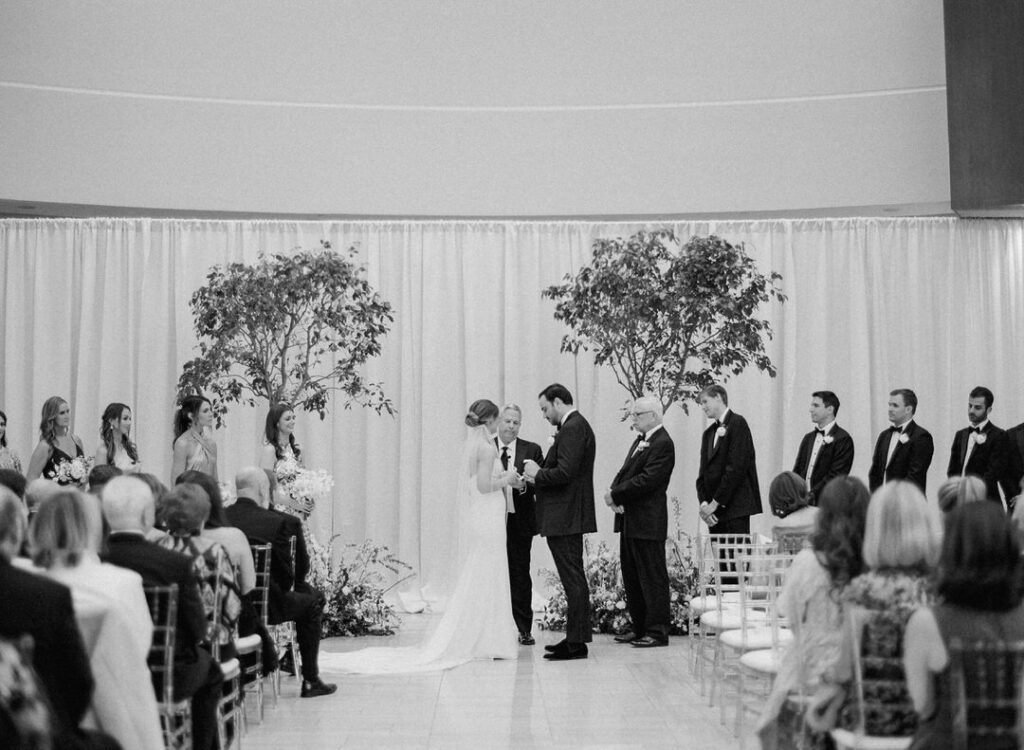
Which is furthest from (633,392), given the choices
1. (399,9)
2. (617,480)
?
(399,9)

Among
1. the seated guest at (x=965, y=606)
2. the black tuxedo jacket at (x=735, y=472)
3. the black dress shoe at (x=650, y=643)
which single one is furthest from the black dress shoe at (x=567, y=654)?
the seated guest at (x=965, y=606)

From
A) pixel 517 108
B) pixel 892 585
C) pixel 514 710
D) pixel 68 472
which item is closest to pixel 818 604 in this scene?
pixel 892 585

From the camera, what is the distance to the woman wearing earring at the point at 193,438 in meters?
9.34

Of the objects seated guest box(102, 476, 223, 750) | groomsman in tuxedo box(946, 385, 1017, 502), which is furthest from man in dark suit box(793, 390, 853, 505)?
seated guest box(102, 476, 223, 750)

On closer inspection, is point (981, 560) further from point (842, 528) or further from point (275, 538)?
point (275, 538)

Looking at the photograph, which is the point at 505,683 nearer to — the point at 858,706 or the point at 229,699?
the point at 229,699

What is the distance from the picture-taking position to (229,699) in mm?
5641

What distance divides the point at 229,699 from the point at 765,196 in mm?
8201

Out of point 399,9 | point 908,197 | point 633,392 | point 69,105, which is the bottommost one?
point 633,392

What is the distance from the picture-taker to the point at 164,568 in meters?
4.70

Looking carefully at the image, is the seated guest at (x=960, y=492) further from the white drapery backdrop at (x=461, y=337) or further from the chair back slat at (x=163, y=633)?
the white drapery backdrop at (x=461, y=337)

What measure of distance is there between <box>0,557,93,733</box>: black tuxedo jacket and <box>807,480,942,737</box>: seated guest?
2.21 metres

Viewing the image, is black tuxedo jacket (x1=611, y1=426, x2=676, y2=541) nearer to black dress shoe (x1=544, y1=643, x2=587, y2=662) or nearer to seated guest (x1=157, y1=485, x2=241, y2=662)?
black dress shoe (x1=544, y1=643, x2=587, y2=662)

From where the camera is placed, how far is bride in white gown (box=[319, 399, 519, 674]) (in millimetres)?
8750
